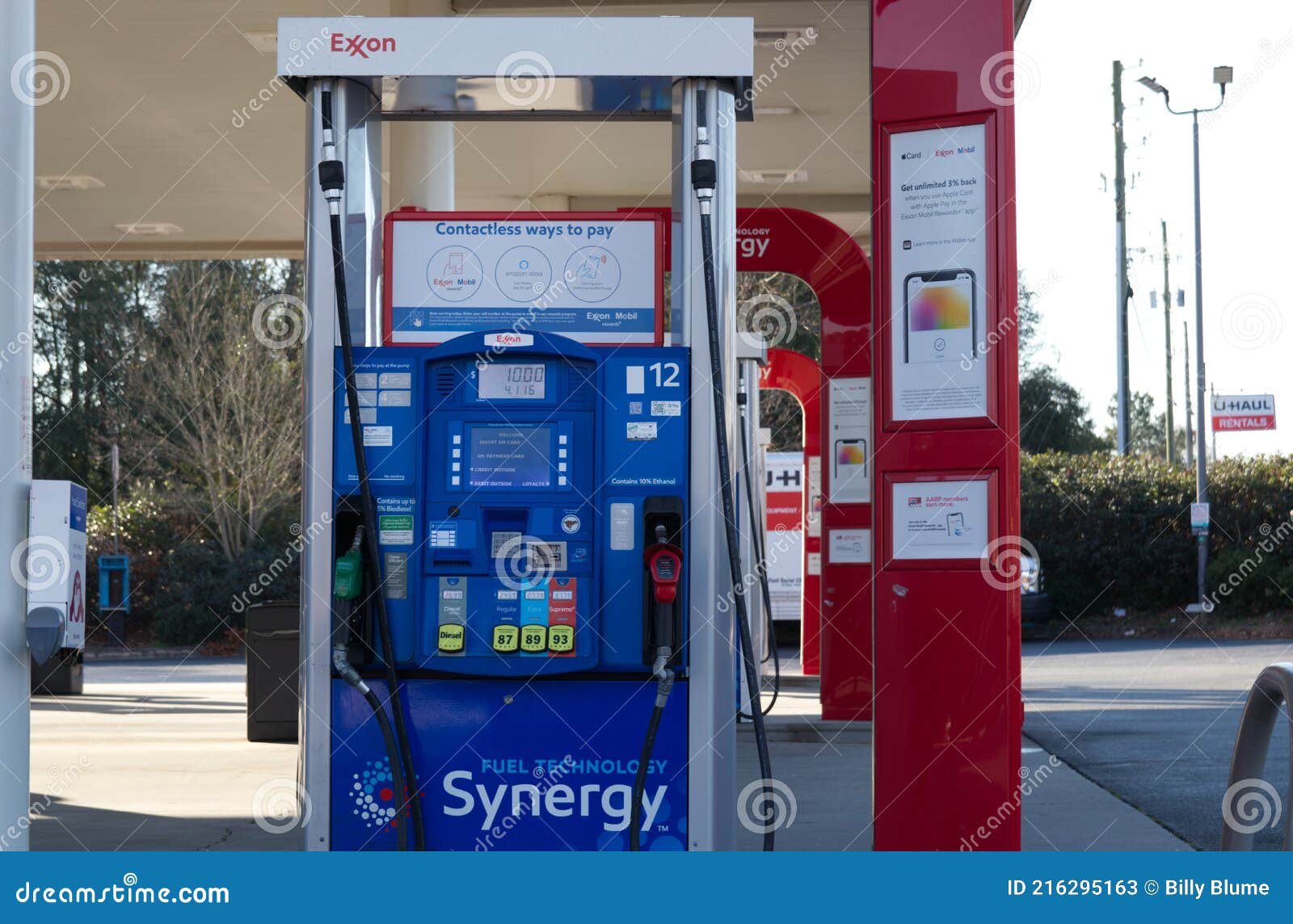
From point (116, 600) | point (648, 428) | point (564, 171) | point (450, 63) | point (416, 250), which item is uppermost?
point (564, 171)

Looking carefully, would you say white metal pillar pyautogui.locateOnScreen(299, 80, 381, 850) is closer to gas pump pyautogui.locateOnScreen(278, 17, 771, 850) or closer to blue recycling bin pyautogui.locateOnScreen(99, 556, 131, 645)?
gas pump pyautogui.locateOnScreen(278, 17, 771, 850)

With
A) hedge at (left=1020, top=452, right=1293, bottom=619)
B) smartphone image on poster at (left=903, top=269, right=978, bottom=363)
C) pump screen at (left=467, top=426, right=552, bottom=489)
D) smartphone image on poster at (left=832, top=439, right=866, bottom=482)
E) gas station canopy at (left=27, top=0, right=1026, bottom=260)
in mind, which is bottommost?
hedge at (left=1020, top=452, right=1293, bottom=619)

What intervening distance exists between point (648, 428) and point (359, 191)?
1228mm

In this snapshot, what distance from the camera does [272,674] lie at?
11203mm

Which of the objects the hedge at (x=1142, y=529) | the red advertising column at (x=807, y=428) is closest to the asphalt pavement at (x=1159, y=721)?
the red advertising column at (x=807, y=428)

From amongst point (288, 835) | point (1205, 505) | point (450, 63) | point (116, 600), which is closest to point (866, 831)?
point (288, 835)

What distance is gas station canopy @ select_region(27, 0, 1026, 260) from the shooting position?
10.5 m

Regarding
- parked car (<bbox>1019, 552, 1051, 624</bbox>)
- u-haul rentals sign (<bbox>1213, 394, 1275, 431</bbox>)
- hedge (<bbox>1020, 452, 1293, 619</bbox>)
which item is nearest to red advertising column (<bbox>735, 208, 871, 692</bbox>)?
parked car (<bbox>1019, 552, 1051, 624</bbox>)

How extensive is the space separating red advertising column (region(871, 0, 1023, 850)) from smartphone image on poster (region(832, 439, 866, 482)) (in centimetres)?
548

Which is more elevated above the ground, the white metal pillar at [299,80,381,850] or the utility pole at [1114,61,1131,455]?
the utility pole at [1114,61,1131,455]

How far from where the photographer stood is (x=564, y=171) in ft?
48.5

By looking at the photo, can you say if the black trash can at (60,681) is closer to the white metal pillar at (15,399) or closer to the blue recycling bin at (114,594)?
the blue recycling bin at (114,594)

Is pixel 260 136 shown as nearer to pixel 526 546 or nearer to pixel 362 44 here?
pixel 362 44

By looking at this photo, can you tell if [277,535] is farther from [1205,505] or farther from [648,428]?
[648,428]
